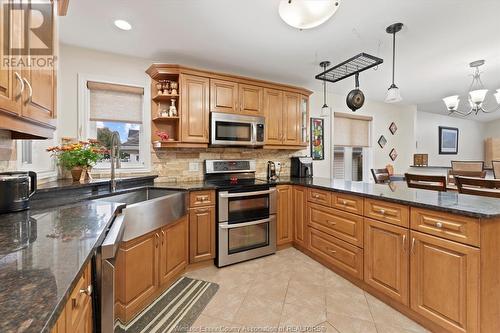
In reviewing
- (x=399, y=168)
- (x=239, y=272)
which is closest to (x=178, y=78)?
(x=239, y=272)

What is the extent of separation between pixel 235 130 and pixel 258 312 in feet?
6.52

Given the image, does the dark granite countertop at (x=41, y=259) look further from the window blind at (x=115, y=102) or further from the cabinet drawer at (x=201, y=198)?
the window blind at (x=115, y=102)

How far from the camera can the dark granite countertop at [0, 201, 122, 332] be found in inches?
19.1

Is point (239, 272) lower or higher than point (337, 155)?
lower

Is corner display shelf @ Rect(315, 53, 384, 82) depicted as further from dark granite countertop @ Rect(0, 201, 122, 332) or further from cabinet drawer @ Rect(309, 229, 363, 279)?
dark granite countertop @ Rect(0, 201, 122, 332)

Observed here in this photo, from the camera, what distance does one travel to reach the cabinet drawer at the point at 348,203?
2.07 meters

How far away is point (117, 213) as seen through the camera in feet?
4.58

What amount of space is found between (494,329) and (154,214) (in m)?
2.35

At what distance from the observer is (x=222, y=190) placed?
97.5 inches

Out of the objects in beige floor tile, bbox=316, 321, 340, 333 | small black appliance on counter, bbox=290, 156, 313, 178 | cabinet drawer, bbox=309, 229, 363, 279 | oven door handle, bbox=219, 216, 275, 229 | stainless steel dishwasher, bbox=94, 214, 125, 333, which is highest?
small black appliance on counter, bbox=290, 156, 313, 178

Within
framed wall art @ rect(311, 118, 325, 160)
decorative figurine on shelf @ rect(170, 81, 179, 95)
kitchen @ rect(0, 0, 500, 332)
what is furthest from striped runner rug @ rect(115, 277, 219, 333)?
framed wall art @ rect(311, 118, 325, 160)

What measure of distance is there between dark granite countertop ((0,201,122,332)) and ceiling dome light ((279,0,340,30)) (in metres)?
1.56

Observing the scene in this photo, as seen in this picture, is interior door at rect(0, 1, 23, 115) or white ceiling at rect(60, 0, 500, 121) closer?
interior door at rect(0, 1, 23, 115)

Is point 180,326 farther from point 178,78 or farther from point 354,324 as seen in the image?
point 178,78
